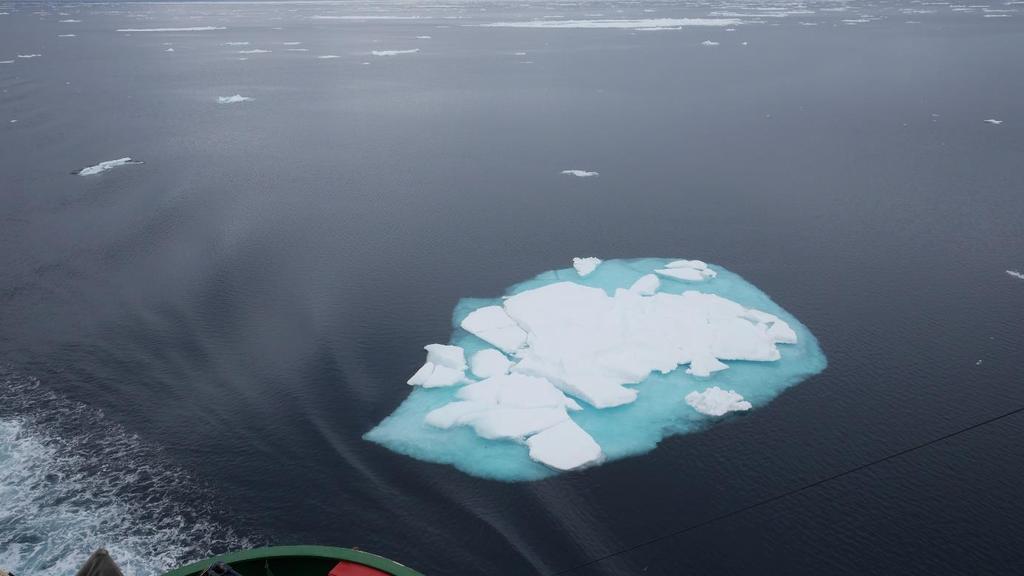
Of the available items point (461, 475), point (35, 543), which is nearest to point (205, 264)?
point (35, 543)

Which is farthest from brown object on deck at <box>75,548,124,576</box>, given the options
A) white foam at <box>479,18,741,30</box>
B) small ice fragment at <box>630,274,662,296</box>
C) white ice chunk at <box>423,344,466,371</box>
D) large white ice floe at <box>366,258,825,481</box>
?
white foam at <box>479,18,741,30</box>

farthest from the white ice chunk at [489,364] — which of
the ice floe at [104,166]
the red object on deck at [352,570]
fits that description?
the ice floe at [104,166]

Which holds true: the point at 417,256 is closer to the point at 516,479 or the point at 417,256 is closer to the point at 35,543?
the point at 516,479

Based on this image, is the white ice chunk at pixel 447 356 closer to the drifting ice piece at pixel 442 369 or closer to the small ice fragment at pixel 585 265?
the drifting ice piece at pixel 442 369

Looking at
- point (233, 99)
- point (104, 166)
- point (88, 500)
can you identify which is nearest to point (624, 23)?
point (233, 99)

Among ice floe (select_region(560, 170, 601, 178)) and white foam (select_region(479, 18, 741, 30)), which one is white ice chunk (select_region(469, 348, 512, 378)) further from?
white foam (select_region(479, 18, 741, 30))

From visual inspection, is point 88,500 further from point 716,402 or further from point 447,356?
point 716,402
